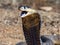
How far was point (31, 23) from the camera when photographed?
1922 millimetres

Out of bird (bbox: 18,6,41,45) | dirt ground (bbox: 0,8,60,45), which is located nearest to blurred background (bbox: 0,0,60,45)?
dirt ground (bbox: 0,8,60,45)

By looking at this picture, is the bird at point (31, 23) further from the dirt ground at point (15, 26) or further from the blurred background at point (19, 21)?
the dirt ground at point (15, 26)

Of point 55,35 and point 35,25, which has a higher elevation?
point 35,25

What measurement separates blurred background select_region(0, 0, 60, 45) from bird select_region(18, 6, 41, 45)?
19.2 inches

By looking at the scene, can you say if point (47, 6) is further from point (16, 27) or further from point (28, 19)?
point (28, 19)

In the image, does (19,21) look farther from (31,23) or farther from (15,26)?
(31,23)

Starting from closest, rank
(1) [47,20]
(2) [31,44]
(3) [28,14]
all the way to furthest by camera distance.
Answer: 1. (3) [28,14]
2. (2) [31,44]
3. (1) [47,20]

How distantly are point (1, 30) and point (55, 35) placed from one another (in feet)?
2.78

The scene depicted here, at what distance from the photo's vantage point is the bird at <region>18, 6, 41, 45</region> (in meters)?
1.84

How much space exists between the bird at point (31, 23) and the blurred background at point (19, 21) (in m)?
0.49

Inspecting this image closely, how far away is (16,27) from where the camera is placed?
3318 millimetres

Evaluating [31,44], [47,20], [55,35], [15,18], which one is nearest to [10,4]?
[15,18]

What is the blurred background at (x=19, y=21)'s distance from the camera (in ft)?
9.47

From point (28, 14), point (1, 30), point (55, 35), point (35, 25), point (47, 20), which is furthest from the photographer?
point (47, 20)
